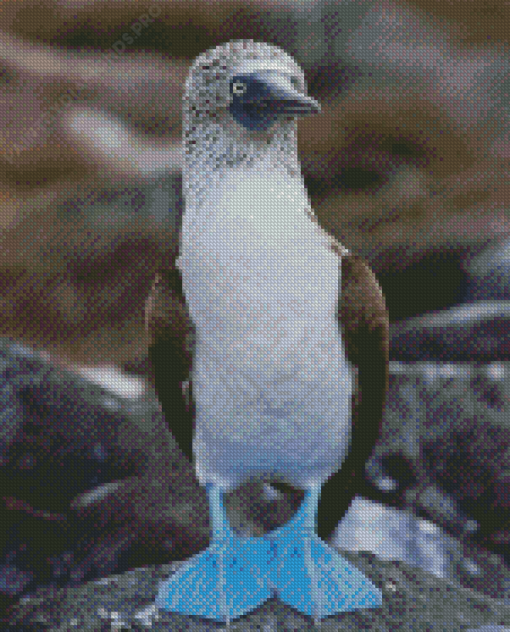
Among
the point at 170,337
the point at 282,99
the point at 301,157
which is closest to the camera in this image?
the point at 282,99

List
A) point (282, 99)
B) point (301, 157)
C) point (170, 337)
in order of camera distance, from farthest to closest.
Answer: point (301, 157) → point (170, 337) → point (282, 99)

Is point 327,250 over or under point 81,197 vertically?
over

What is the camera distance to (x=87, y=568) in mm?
1732

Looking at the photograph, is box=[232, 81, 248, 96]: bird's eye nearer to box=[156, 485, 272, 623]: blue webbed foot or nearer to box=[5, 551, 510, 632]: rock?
box=[156, 485, 272, 623]: blue webbed foot

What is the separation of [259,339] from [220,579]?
41cm

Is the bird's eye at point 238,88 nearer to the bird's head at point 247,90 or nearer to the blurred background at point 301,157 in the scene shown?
the bird's head at point 247,90

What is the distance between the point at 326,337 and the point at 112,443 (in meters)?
1.09

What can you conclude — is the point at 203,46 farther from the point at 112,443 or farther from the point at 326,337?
the point at 326,337

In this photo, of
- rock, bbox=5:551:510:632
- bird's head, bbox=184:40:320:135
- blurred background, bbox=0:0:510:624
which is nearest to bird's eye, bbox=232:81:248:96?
bird's head, bbox=184:40:320:135

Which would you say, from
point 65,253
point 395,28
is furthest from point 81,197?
point 395,28

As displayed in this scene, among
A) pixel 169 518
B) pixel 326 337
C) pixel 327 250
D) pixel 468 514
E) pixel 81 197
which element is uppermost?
pixel 327 250

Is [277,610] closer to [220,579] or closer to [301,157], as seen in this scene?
[220,579]

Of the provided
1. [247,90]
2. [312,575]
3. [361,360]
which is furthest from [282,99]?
[312,575]

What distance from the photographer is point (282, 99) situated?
1024 millimetres
